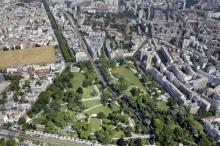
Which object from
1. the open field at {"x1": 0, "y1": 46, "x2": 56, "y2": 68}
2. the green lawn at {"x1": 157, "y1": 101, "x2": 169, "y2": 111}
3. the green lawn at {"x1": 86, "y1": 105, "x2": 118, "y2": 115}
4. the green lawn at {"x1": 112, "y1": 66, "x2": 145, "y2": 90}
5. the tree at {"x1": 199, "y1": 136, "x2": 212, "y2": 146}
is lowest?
the tree at {"x1": 199, "y1": 136, "x2": 212, "y2": 146}

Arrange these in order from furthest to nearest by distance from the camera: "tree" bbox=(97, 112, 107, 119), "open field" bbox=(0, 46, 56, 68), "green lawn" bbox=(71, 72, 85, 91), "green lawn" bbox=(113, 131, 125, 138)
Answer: "open field" bbox=(0, 46, 56, 68)
"green lawn" bbox=(71, 72, 85, 91)
"tree" bbox=(97, 112, 107, 119)
"green lawn" bbox=(113, 131, 125, 138)

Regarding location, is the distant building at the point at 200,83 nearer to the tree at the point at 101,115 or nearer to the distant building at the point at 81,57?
the tree at the point at 101,115

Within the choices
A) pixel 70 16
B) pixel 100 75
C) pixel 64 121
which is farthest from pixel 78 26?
pixel 64 121

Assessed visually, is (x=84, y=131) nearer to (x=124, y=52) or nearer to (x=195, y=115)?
(x=195, y=115)

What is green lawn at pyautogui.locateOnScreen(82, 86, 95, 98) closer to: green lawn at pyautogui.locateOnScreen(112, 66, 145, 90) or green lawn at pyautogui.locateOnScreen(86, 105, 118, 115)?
green lawn at pyautogui.locateOnScreen(86, 105, 118, 115)

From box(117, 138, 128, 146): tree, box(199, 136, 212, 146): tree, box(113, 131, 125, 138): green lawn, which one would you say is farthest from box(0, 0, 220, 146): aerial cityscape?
box(199, 136, 212, 146): tree

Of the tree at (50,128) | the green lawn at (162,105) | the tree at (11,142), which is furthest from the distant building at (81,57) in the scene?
the tree at (11,142)
